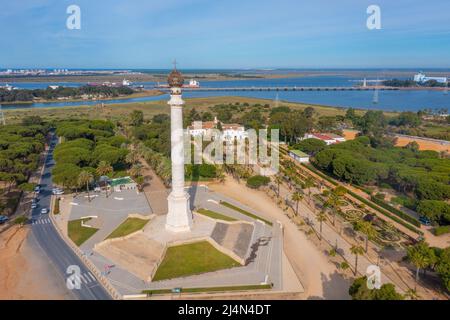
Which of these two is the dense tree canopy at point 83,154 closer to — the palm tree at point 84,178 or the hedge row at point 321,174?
the palm tree at point 84,178

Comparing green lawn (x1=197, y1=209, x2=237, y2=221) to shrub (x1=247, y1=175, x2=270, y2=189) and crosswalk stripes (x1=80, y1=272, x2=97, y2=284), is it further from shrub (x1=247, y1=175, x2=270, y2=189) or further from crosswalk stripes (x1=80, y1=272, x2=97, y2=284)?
crosswalk stripes (x1=80, y1=272, x2=97, y2=284)

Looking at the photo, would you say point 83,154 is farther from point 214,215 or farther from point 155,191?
point 214,215

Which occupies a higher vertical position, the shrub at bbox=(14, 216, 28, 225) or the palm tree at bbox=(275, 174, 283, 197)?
the palm tree at bbox=(275, 174, 283, 197)

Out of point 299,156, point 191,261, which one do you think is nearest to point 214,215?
point 191,261

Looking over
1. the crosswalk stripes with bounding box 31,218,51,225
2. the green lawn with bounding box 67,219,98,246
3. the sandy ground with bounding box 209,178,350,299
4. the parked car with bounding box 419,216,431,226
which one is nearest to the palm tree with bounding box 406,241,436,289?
the sandy ground with bounding box 209,178,350,299

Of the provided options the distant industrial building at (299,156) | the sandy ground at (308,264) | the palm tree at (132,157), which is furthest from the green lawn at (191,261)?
the distant industrial building at (299,156)

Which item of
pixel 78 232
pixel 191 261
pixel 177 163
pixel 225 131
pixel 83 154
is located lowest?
pixel 191 261

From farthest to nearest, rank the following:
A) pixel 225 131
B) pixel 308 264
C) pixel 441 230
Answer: pixel 225 131 < pixel 441 230 < pixel 308 264
